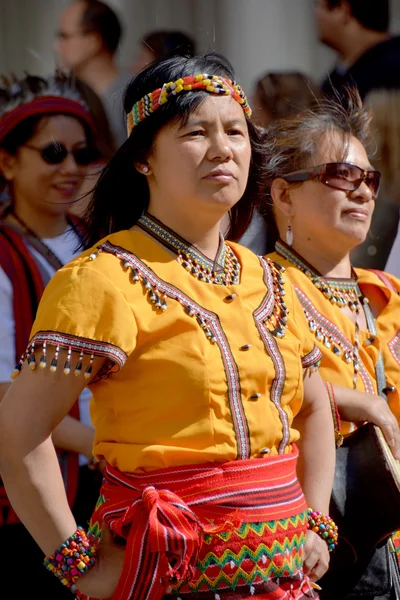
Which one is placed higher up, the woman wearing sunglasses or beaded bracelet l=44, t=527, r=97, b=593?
the woman wearing sunglasses

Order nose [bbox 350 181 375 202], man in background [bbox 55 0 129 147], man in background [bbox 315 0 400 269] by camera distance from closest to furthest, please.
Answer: nose [bbox 350 181 375 202] < man in background [bbox 55 0 129 147] < man in background [bbox 315 0 400 269]

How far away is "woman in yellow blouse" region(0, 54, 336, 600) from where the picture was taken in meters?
1.94

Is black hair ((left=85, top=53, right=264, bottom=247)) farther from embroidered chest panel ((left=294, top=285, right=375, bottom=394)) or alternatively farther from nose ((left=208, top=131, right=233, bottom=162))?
embroidered chest panel ((left=294, top=285, right=375, bottom=394))

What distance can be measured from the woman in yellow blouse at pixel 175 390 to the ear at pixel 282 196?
873 millimetres

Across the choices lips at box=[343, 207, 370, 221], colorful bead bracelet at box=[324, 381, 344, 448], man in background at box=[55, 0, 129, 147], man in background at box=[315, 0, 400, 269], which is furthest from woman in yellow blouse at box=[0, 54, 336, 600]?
man in background at box=[315, 0, 400, 269]

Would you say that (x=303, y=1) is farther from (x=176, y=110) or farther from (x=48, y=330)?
(x=48, y=330)

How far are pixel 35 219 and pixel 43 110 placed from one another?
1.29ft

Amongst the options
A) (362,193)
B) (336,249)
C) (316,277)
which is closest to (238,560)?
(316,277)

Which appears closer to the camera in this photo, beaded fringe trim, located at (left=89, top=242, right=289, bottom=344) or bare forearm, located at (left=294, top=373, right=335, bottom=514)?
beaded fringe trim, located at (left=89, top=242, right=289, bottom=344)

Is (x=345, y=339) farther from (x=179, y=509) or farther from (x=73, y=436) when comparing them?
(x=179, y=509)

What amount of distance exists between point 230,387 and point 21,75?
1999mm

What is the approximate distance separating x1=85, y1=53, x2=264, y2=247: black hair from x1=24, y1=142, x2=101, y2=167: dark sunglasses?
104 cm

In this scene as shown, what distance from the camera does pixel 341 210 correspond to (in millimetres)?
3051

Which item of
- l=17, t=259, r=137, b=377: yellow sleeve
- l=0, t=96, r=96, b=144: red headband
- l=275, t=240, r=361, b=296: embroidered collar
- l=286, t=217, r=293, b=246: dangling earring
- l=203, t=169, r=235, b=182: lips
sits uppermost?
l=203, t=169, r=235, b=182: lips
